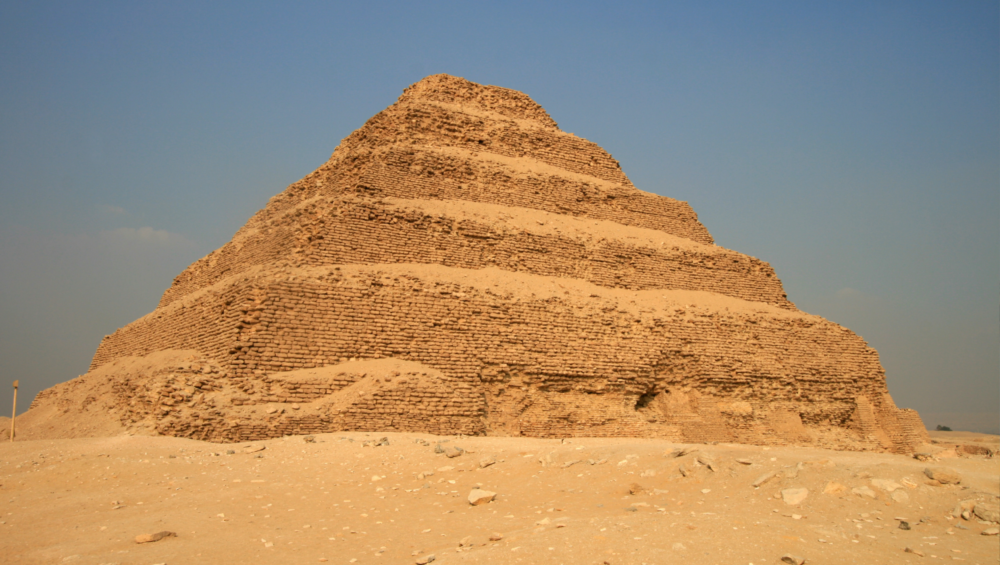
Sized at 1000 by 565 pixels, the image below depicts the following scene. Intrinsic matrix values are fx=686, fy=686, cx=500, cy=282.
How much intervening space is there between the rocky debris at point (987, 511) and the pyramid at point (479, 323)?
27.8 ft

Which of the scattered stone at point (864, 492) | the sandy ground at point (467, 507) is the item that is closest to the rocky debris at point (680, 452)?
the sandy ground at point (467, 507)

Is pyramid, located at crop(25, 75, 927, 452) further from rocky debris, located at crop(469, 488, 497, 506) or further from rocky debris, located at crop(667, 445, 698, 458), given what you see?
rocky debris, located at crop(667, 445, 698, 458)

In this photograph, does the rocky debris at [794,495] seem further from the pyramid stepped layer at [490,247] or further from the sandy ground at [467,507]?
the pyramid stepped layer at [490,247]

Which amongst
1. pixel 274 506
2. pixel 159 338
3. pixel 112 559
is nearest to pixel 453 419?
pixel 274 506

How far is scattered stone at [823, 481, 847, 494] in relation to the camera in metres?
6.46

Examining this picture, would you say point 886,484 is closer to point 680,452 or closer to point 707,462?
point 707,462

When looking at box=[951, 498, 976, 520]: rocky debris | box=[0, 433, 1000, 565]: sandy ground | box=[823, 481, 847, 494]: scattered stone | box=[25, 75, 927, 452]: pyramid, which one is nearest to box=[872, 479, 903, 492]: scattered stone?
box=[0, 433, 1000, 565]: sandy ground

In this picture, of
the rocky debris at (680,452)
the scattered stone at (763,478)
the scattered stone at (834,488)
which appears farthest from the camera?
the rocky debris at (680,452)

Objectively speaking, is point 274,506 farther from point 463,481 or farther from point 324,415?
point 324,415

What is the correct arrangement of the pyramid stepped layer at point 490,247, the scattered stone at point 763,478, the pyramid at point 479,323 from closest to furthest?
the scattered stone at point 763,478 < the pyramid at point 479,323 < the pyramid stepped layer at point 490,247

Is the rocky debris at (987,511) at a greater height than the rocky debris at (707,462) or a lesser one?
greater

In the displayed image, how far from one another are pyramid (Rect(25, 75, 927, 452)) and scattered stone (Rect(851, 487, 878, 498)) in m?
7.52

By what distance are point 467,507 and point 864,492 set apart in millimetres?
3917

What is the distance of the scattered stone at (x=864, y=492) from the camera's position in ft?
20.8
